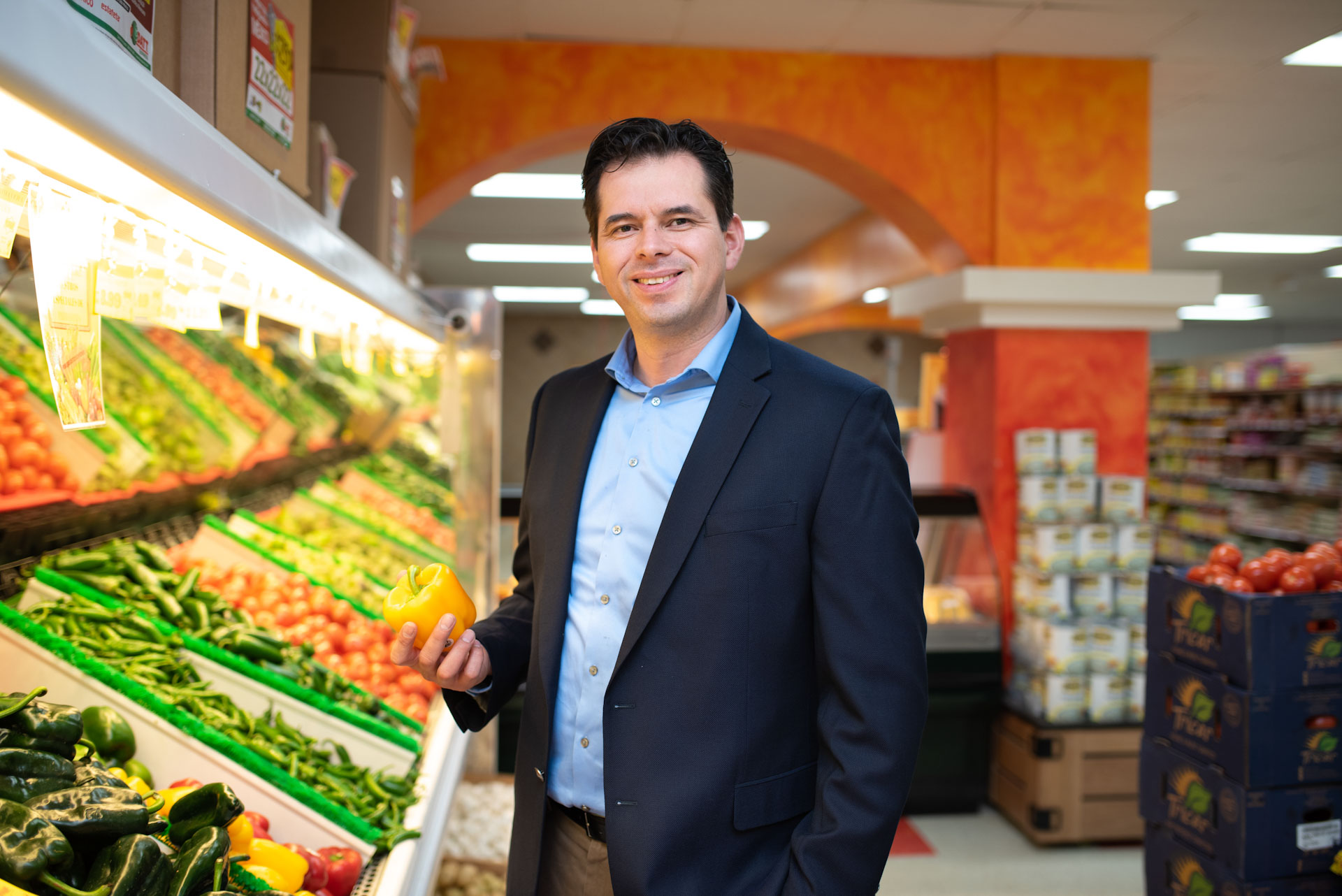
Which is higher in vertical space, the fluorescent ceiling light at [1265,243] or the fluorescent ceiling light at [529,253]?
the fluorescent ceiling light at [529,253]

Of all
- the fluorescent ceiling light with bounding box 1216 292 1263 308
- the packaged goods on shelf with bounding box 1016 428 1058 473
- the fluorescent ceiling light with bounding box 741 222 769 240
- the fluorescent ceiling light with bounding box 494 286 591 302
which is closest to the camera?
the packaged goods on shelf with bounding box 1016 428 1058 473

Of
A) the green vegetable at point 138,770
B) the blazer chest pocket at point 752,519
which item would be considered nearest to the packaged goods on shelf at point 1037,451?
the blazer chest pocket at point 752,519

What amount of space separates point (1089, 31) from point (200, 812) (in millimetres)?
4798

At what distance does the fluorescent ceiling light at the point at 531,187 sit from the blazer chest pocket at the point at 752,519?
6.17 meters

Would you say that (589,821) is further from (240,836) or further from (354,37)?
(354,37)

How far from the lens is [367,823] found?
1.79 metres

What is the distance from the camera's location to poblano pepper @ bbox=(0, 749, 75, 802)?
1099 millimetres

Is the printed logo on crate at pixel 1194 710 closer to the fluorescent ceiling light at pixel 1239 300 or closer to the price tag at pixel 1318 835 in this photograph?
the price tag at pixel 1318 835

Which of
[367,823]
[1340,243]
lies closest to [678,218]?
[367,823]

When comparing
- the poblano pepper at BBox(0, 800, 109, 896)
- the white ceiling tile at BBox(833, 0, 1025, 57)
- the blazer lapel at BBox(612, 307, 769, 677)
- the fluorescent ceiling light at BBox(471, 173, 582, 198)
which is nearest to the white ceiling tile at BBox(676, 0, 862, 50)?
the white ceiling tile at BBox(833, 0, 1025, 57)

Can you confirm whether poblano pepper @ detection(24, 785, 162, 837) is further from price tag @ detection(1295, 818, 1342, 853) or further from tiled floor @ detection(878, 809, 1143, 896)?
tiled floor @ detection(878, 809, 1143, 896)

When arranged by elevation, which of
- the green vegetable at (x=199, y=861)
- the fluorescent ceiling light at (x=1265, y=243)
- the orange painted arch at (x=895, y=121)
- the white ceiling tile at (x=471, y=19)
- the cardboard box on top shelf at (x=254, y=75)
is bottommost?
the green vegetable at (x=199, y=861)

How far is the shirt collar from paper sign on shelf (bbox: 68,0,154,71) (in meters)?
0.75

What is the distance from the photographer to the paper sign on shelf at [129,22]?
97cm
